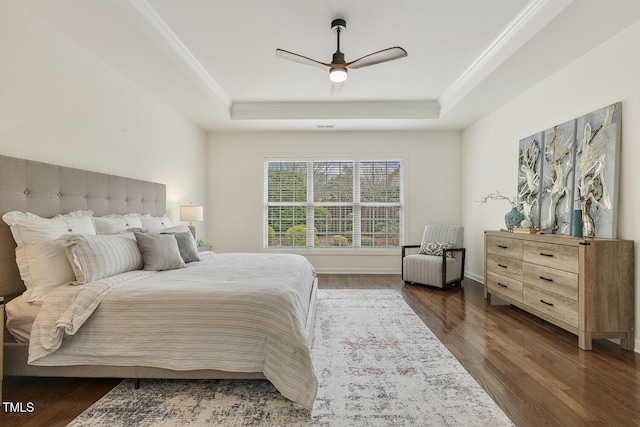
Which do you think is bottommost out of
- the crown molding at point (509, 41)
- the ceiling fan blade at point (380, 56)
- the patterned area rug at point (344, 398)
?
the patterned area rug at point (344, 398)

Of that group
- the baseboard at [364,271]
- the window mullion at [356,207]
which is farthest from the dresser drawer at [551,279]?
the window mullion at [356,207]

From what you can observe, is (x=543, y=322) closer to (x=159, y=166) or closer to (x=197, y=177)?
(x=159, y=166)

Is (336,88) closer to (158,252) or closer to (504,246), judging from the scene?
(504,246)

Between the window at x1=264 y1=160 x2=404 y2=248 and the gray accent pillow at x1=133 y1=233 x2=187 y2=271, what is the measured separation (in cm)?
328

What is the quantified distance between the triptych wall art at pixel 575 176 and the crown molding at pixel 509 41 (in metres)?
0.92

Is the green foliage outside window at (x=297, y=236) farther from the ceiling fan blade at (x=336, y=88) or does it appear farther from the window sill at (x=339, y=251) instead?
the ceiling fan blade at (x=336, y=88)

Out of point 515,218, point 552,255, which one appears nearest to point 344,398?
point 552,255

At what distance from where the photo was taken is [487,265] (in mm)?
4332

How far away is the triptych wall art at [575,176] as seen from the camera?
2910mm

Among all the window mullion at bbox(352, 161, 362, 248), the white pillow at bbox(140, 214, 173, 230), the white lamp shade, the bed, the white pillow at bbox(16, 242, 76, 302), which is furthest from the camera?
the window mullion at bbox(352, 161, 362, 248)

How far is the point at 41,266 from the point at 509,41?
4141 millimetres

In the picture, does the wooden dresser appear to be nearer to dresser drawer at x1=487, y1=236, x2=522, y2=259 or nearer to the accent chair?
dresser drawer at x1=487, y1=236, x2=522, y2=259

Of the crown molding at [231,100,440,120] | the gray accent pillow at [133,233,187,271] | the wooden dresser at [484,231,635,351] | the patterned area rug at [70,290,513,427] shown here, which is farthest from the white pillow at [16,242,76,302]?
the wooden dresser at [484,231,635,351]

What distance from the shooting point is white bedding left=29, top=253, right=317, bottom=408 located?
1.96m
